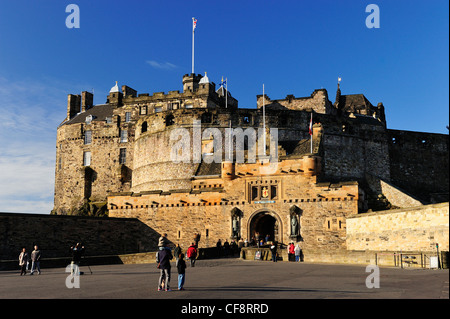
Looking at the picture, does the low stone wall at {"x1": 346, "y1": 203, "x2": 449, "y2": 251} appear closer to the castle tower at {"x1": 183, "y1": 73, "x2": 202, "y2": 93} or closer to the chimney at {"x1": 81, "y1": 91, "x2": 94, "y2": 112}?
the castle tower at {"x1": 183, "y1": 73, "x2": 202, "y2": 93}

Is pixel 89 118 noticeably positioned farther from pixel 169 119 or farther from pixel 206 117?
pixel 206 117

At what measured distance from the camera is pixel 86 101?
199 feet

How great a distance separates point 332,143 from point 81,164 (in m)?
26.5

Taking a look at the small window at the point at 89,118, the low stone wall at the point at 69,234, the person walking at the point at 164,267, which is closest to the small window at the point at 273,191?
the low stone wall at the point at 69,234

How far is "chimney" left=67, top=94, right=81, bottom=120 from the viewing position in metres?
59.6

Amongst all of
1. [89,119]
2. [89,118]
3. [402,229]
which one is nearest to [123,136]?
[89,119]

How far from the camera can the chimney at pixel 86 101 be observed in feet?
198

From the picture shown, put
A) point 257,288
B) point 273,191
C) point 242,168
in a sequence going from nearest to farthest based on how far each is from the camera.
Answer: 1. point 257,288
2. point 273,191
3. point 242,168

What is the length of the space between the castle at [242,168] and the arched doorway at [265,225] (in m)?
0.07

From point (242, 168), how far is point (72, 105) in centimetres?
3417

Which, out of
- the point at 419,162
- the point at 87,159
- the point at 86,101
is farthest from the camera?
the point at 86,101

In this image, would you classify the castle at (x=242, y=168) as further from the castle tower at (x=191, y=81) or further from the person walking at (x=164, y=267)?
the person walking at (x=164, y=267)
